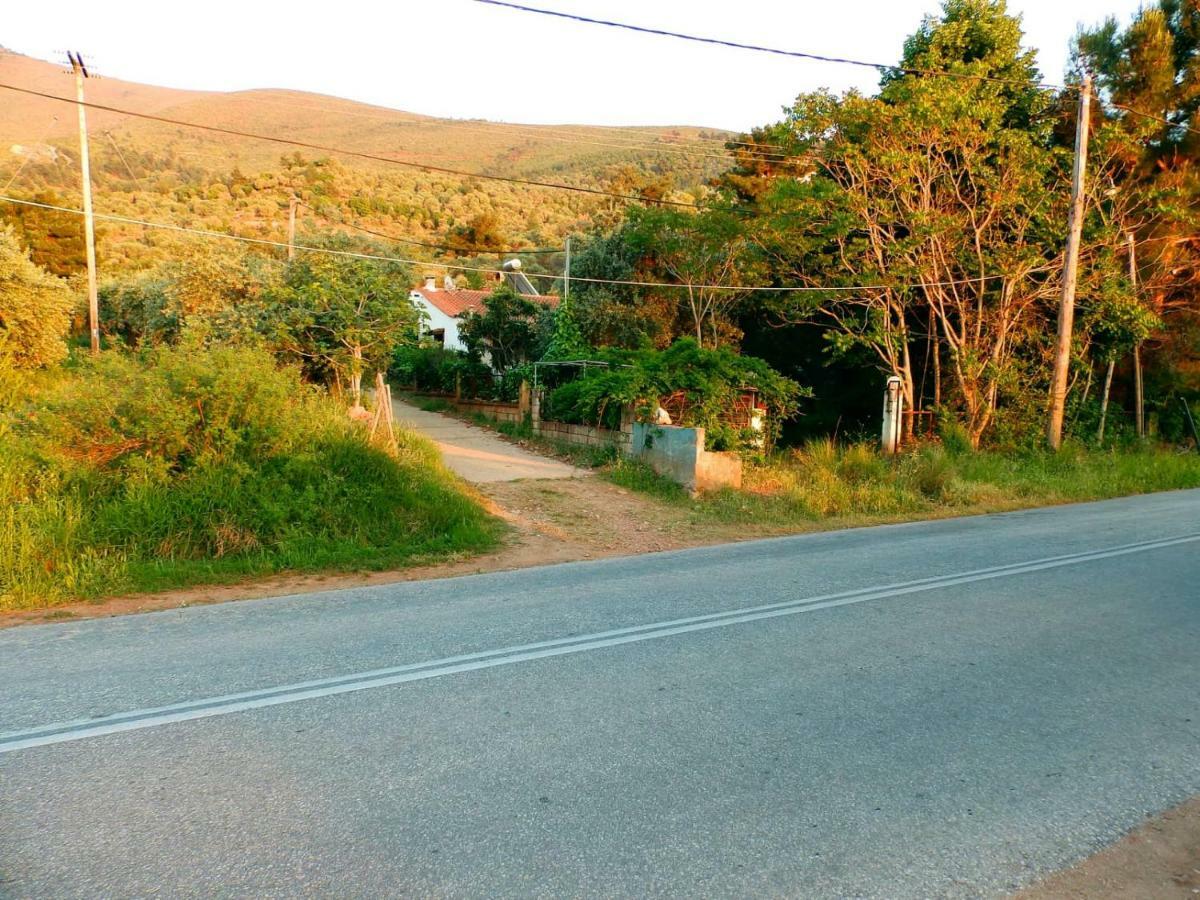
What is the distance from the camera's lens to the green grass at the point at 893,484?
1273cm

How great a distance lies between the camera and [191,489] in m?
9.16

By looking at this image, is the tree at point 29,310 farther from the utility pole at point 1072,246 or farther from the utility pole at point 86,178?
Answer: the utility pole at point 1072,246

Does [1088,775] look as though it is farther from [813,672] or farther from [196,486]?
[196,486]

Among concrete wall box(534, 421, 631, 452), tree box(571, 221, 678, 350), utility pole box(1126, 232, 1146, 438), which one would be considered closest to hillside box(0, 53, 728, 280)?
tree box(571, 221, 678, 350)

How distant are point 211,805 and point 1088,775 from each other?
154 inches

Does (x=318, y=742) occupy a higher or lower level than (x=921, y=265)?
lower

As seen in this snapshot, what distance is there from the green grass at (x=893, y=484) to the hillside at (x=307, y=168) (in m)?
22.4

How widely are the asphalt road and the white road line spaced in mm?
26

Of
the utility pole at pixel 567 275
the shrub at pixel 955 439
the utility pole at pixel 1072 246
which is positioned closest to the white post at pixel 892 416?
the shrub at pixel 955 439

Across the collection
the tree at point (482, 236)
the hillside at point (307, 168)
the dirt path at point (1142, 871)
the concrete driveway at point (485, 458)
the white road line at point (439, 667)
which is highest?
the hillside at point (307, 168)

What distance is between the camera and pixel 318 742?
4.22 meters

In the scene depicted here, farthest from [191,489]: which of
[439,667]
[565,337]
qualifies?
[565,337]

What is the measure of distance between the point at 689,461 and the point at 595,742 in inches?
379

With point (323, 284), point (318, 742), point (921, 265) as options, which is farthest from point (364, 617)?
point (921, 265)
